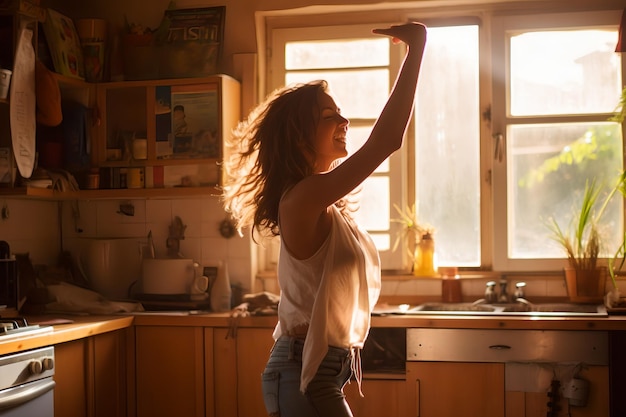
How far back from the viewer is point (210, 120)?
386 centimetres

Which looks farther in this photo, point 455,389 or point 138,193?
point 138,193

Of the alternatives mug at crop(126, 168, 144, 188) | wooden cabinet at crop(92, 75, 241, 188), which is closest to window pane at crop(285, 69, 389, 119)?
wooden cabinet at crop(92, 75, 241, 188)

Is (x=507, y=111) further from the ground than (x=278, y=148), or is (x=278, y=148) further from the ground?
(x=507, y=111)

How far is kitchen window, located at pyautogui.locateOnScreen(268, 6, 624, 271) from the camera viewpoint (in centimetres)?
390

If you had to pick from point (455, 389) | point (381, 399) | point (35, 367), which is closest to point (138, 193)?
point (35, 367)

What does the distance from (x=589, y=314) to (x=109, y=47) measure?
2548mm

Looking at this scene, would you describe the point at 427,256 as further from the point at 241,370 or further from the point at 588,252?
the point at 241,370

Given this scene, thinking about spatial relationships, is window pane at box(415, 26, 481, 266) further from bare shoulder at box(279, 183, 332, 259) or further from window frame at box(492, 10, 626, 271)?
bare shoulder at box(279, 183, 332, 259)

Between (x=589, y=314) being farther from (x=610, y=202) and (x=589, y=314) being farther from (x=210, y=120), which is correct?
(x=210, y=120)

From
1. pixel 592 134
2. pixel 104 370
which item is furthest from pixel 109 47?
pixel 592 134

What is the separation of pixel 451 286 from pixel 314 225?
228 centimetres

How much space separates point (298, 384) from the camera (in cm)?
170

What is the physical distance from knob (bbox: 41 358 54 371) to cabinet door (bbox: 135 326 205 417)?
0.67 metres

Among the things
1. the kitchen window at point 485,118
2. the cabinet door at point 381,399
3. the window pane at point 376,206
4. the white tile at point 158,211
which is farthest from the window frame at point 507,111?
the white tile at point 158,211
